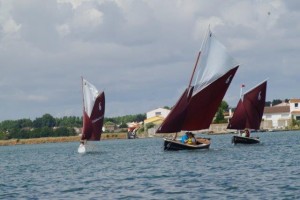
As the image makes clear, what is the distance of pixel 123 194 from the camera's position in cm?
3928

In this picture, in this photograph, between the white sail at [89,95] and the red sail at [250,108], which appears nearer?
the white sail at [89,95]

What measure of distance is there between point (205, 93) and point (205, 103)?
41.8 inches

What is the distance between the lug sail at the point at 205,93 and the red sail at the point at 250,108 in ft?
52.0

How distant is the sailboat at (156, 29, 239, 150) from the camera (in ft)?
234

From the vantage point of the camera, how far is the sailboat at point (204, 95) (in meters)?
71.4

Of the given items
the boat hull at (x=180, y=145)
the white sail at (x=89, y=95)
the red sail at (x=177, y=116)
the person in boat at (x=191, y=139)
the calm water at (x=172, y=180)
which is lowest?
the calm water at (x=172, y=180)

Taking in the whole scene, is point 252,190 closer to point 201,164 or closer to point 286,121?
point 201,164

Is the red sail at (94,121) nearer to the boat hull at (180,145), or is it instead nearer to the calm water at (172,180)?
the boat hull at (180,145)

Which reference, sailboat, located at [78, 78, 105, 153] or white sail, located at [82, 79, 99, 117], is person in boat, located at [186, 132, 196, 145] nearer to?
sailboat, located at [78, 78, 105, 153]

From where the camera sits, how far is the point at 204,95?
71938 millimetres

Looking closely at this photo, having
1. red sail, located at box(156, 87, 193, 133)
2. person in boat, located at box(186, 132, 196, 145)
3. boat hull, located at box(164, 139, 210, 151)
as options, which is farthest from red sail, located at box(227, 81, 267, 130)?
red sail, located at box(156, 87, 193, 133)

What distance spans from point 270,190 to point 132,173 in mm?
15821

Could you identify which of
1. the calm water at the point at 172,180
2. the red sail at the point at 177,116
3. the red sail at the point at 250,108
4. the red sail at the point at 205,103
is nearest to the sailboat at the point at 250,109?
the red sail at the point at 250,108

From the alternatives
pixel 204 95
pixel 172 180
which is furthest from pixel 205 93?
pixel 172 180
